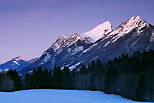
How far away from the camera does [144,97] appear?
239 ft

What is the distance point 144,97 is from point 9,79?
197ft

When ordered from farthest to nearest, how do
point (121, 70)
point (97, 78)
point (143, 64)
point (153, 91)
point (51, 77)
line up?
point (51, 77), point (97, 78), point (121, 70), point (143, 64), point (153, 91)

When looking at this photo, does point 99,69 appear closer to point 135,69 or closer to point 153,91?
point 135,69

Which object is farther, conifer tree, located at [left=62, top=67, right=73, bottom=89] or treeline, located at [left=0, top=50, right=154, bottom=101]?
conifer tree, located at [left=62, top=67, right=73, bottom=89]

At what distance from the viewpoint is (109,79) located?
304 ft

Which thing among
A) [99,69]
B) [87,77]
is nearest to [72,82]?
[87,77]

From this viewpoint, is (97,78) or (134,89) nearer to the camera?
(134,89)

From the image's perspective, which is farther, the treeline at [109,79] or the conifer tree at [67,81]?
the conifer tree at [67,81]

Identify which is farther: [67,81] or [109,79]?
[67,81]

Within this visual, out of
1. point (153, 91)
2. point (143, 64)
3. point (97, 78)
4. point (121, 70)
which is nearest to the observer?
point (153, 91)

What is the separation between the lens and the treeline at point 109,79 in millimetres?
74562

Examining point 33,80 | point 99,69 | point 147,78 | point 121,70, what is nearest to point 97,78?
point 99,69

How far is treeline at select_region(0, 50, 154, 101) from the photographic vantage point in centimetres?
7456

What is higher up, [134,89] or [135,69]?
[135,69]
